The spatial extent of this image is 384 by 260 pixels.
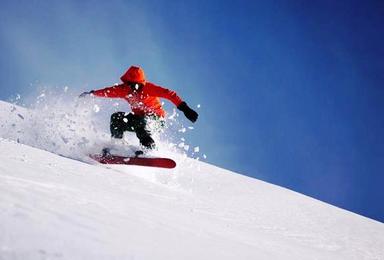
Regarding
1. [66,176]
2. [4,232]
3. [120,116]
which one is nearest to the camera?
[4,232]

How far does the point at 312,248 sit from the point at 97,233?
10.7 feet

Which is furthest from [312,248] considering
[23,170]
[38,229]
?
[38,229]

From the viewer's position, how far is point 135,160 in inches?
277

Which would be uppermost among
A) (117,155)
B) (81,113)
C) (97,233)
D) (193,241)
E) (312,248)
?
(81,113)

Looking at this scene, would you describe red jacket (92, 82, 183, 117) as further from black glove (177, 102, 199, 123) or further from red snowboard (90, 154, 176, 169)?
red snowboard (90, 154, 176, 169)

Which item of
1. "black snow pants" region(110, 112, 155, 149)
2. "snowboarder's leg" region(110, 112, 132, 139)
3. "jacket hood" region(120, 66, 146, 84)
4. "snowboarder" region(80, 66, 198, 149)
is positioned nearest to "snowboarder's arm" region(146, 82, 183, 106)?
"snowboarder" region(80, 66, 198, 149)

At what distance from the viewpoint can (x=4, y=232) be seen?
64.6 inches

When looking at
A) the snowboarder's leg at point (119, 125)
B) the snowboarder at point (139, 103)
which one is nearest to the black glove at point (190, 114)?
the snowboarder at point (139, 103)

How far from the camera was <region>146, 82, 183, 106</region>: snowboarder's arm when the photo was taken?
25.1ft

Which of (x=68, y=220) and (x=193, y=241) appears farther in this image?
(x=193, y=241)

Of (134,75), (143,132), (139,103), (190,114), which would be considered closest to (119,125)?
(143,132)

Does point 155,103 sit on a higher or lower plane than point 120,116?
higher

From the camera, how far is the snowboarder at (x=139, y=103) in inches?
294

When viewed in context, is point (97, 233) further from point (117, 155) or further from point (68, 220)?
point (117, 155)
